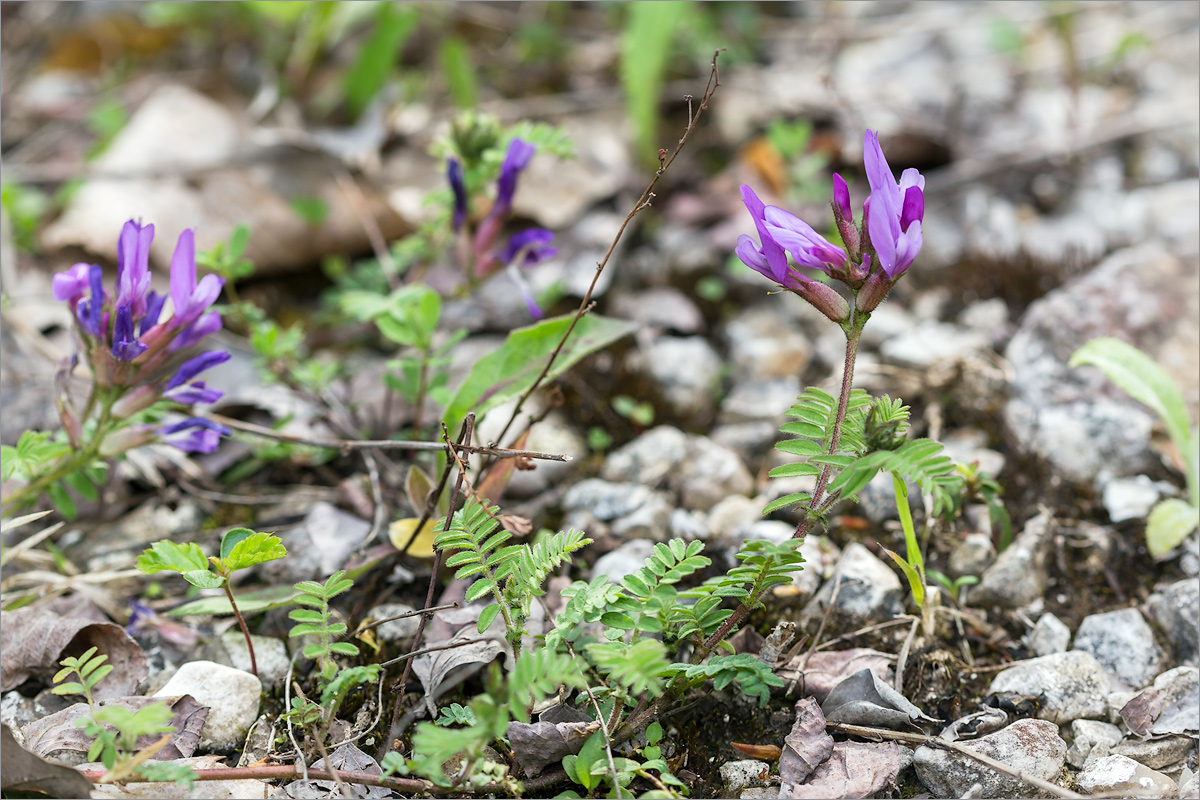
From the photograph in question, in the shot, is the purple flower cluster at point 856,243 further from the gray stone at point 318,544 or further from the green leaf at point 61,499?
the green leaf at point 61,499

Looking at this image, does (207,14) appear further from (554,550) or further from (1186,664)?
(1186,664)

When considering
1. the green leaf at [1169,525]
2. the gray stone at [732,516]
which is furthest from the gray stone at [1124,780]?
the gray stone at [732,516]

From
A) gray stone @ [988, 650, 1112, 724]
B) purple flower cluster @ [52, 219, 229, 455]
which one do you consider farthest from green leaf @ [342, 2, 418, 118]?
gray stone @ [988, 650, 1112, 724]

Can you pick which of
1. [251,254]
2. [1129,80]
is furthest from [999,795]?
[1129,80]

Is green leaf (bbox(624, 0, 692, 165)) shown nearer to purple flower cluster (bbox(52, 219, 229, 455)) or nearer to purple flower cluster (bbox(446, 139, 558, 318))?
purple flower cluster (bbox(446, 139, 558, 318))

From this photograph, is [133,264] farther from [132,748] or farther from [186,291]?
[132,748]

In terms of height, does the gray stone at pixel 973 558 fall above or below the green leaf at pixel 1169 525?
below
